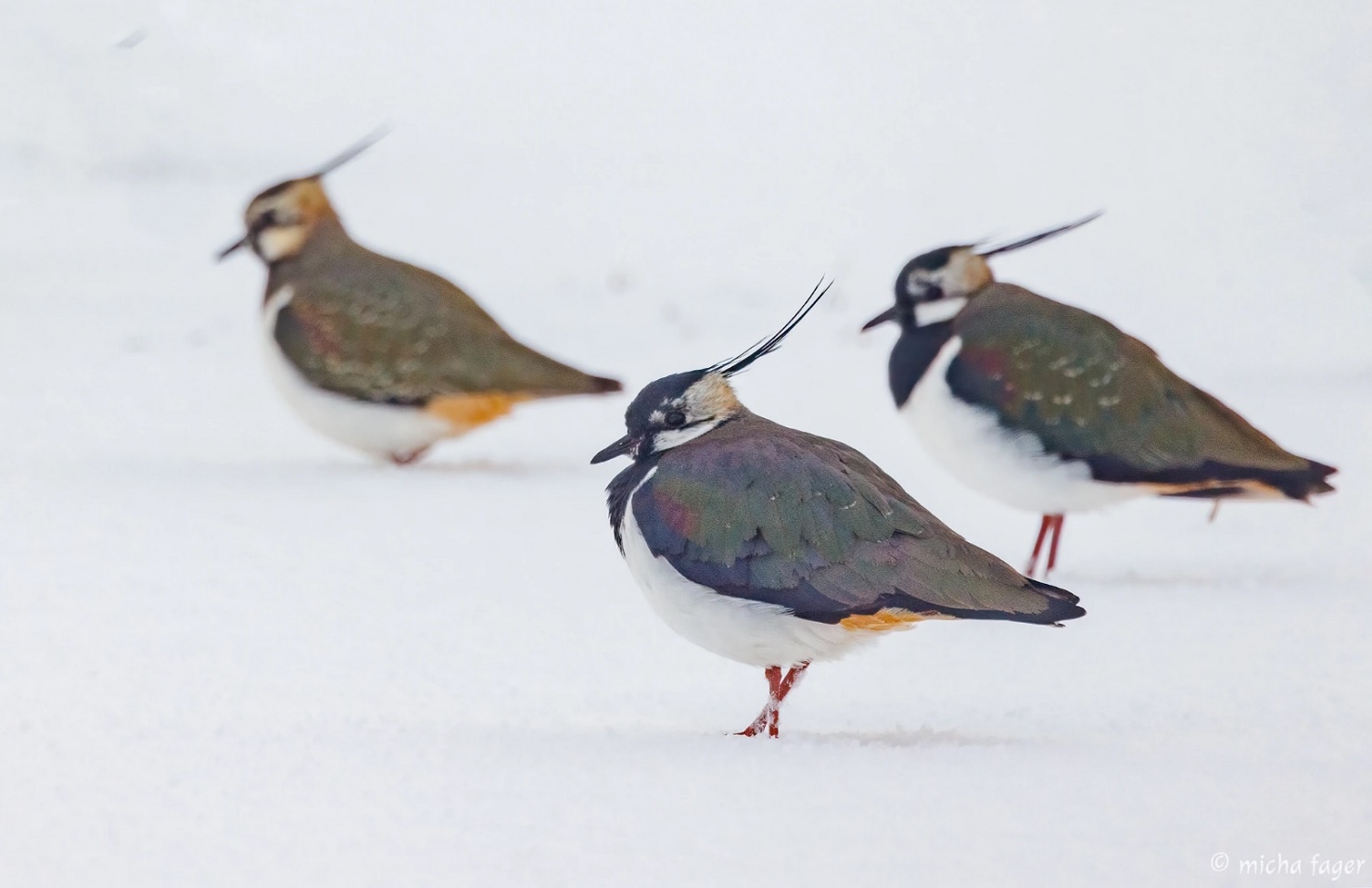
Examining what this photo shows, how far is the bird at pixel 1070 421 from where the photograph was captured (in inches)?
96.6

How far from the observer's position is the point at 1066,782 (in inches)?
69.0

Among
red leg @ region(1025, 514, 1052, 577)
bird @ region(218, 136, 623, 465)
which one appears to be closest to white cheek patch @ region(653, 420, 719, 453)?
red leg @ region(1025, 514, 1052, 577)

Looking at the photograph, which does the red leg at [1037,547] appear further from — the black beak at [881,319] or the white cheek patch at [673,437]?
the white cheek patch at [673,437]

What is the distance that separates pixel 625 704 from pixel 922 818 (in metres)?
0.51

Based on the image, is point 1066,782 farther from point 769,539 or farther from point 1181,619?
point 1181,619

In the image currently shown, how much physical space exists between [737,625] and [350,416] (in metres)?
1.61

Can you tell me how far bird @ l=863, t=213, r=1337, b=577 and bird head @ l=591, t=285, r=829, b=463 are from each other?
0.72 metres

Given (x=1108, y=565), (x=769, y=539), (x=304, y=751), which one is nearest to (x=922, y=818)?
(x=769, y=539)

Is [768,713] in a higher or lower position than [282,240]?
lower

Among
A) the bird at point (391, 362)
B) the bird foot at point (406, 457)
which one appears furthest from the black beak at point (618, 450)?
the bird foot at point (406, 457)

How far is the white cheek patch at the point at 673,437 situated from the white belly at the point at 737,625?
93 millimetres

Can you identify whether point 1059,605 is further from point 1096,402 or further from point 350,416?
point 350,416

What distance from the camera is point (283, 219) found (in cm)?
333

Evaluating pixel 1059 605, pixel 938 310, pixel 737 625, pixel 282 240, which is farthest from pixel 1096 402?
pixel 282 240
